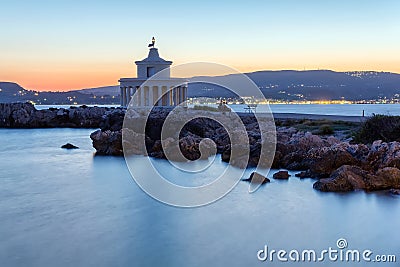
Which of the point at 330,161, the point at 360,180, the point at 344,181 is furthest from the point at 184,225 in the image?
the point at 330,161

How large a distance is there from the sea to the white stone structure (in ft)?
59.9

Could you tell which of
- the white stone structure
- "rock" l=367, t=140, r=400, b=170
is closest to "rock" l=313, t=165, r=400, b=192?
"rock" l=367, t=140, r=400, b=170

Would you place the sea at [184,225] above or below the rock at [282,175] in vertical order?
below

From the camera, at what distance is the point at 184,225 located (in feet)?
27.0

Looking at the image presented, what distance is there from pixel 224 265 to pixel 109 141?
12115mm

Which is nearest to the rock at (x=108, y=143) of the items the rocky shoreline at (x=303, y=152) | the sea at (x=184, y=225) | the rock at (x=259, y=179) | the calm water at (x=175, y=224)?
the rocky shoreline at (x=303, y=152)

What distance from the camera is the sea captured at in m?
6.55

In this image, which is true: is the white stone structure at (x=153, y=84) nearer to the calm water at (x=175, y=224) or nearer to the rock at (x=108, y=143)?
the rock at (x=108, y=143)

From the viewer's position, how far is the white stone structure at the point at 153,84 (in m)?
30.8

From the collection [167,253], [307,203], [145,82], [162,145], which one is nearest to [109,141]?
[162,145]

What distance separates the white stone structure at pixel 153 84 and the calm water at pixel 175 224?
18.5 metres

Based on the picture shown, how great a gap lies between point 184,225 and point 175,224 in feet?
0.58

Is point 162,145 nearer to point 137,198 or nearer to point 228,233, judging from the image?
point 137,198

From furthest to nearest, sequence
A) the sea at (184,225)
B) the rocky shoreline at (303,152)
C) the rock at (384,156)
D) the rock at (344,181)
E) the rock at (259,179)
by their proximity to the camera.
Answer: the rock at (259,179), the rock at (384,156), the rocky shoreline at (303,152), the rock at (344,181), the sea at (184,225)
